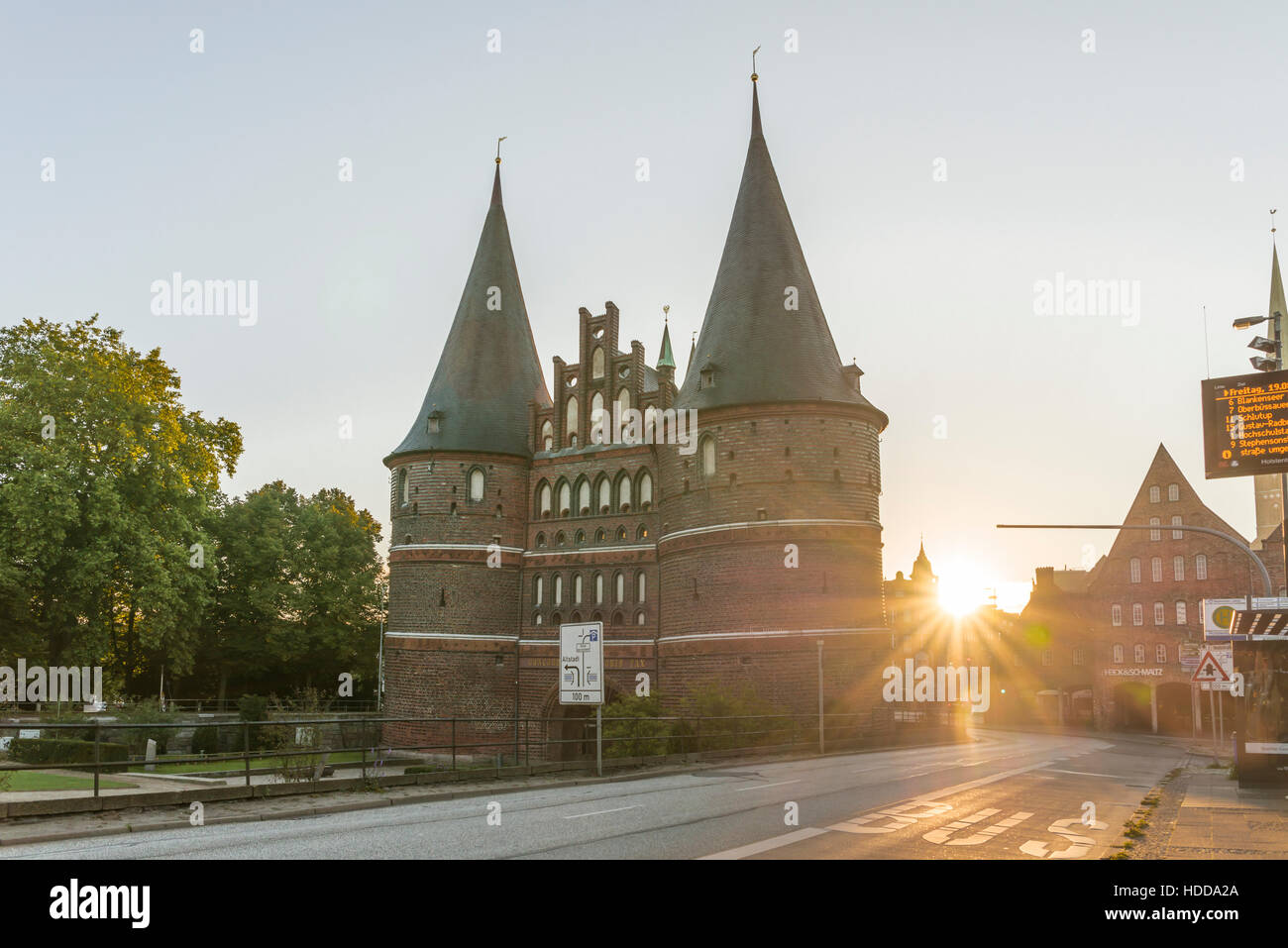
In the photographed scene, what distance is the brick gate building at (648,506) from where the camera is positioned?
3706 cm

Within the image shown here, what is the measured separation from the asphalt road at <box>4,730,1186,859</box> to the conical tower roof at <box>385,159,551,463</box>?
91.2 feet

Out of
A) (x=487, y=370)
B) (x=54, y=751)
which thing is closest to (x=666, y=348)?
(x=487, y=370)

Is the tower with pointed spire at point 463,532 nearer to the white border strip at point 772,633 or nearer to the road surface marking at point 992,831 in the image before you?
the white border strip at point 772,633

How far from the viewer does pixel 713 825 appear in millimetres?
12406

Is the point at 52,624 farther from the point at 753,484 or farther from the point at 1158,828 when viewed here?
the point at 1158,828

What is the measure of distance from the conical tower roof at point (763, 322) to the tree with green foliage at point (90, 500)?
19517 mm

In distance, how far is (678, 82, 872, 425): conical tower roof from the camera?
38.5m

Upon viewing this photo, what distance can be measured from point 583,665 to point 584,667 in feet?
0.19

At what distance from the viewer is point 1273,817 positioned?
14.1m

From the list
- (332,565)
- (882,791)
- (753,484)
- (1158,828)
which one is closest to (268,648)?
(332,565)

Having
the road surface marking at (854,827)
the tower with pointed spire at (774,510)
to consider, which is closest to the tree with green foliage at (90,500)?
the tower with pointed spire at (774,510)

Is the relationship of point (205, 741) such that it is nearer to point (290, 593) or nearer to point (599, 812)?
point (290, 593)
